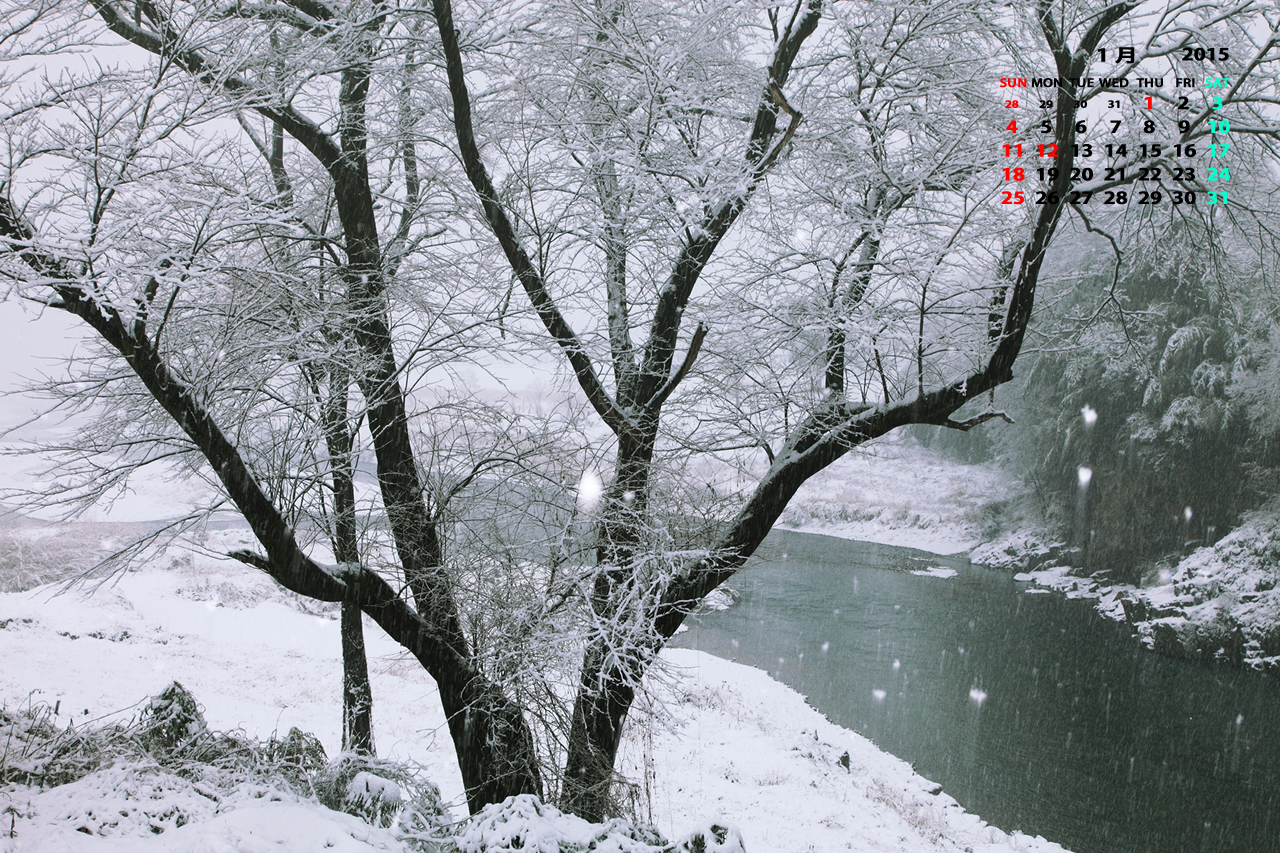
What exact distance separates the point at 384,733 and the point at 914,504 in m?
27.4

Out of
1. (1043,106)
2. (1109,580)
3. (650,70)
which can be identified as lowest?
(1109,580)

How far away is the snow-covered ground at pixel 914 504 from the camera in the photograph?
2869 centimetres

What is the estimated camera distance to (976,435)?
117 feet

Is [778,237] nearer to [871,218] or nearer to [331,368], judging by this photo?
[871,218]

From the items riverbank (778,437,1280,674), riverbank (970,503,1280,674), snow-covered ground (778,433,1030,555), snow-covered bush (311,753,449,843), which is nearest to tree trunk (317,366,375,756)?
snow-covered bush (311,753,449,843)

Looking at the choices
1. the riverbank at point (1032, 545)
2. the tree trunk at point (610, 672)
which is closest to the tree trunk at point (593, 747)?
the tree trunk at point (610, 672)

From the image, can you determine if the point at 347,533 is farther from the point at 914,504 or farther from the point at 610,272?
the point at 914,504

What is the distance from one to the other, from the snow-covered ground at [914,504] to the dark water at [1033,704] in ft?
23.2

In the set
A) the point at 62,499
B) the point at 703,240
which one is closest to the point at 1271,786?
the point at 703,240

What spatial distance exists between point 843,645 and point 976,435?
23.2 meters

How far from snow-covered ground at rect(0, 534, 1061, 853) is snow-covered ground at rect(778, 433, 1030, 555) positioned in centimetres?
1798

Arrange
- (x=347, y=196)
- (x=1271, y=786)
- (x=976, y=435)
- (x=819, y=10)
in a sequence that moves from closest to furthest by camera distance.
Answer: (x=819, y=10) → (x=347, y=196) → (x=1271, y=786) → (x=976, y=435)

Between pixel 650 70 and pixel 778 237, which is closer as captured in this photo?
pixel 650 70

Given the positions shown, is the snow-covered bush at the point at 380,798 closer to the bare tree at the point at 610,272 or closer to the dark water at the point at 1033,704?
the bare tree at the point at 610,272
